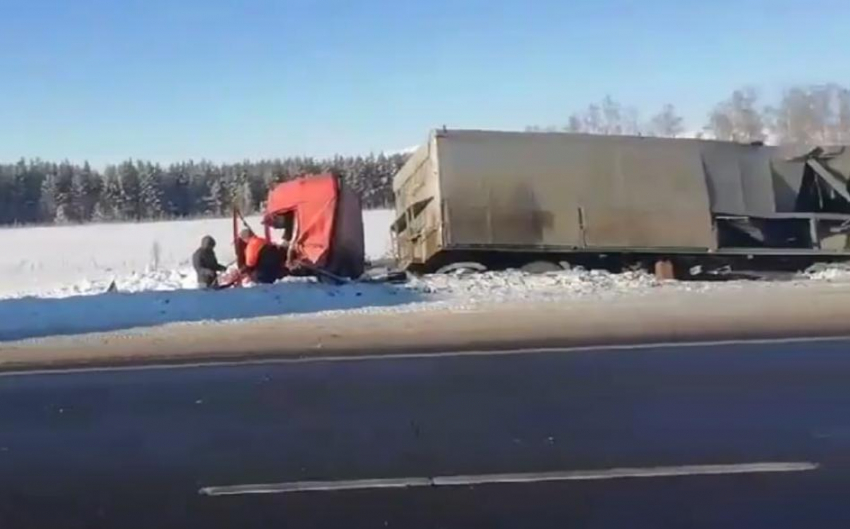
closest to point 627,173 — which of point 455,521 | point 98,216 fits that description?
point 455,521

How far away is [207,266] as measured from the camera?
21031mm

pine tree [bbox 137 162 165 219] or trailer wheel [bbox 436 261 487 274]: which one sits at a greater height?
pine tree [bbox 137 162 165 219]

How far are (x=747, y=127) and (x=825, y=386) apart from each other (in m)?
88.5

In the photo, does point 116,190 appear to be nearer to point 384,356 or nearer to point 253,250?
point 253,250

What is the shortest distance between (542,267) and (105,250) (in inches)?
1525

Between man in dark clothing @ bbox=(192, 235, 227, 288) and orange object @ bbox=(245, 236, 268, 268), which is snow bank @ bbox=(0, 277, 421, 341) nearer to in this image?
orange object @ bbox=(245, 236, 268, 268)

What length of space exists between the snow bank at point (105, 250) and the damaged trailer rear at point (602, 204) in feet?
41.2

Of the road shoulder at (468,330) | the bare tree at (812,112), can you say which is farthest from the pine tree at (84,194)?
the road shoulder at (468,330)

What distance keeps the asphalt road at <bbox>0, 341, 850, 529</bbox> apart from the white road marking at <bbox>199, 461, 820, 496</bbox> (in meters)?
0.02

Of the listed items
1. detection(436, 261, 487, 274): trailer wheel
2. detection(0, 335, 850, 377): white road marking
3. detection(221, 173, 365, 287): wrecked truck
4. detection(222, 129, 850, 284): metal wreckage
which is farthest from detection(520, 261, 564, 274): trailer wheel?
detection(0, 335, 850, 377): white road marking

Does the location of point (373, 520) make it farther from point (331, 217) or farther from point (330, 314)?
point (331, 217)

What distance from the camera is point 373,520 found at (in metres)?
5.46

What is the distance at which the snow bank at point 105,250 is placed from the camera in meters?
37.4

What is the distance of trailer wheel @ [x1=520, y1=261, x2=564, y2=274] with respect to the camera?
20672 millimetres
